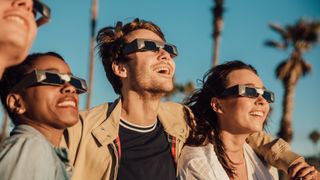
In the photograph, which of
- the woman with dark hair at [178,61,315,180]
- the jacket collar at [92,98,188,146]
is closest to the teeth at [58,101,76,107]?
the jacket collar at [92,98,188,146]

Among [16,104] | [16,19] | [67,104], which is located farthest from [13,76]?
[16,19]

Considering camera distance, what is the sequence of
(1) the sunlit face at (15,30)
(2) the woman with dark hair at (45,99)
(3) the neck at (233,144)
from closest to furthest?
1. (1) the sunlit face at (15,30)
2. (2) the woman with dark hair at (45,99)
3. (3) the neck at (233,144)

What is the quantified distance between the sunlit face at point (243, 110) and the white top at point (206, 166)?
0.36 m

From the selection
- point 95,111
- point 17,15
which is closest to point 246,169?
point 95,111

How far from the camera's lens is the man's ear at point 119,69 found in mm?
5117

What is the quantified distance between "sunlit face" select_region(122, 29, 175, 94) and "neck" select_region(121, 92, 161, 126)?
3.6 inches

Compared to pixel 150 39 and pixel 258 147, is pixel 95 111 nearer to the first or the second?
pixel 150 39

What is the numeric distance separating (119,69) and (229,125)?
1453 millimetres

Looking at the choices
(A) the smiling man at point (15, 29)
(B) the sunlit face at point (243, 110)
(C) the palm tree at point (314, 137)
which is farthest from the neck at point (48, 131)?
(C) the palm tree at point (314, 137)

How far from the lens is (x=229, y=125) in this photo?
16.2 feet

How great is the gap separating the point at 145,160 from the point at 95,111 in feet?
2.43

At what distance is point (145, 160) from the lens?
4422 millimetres

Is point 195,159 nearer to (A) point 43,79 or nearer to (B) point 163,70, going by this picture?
(B) point 163,70

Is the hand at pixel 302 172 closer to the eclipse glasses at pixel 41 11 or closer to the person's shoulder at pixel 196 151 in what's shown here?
the person's shoulder at pixel 196 151
